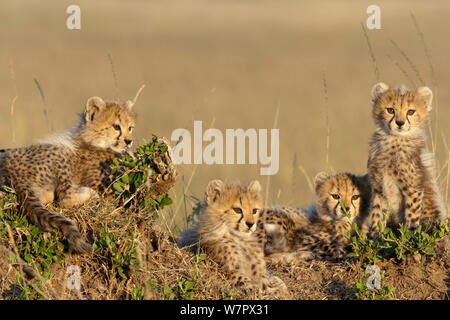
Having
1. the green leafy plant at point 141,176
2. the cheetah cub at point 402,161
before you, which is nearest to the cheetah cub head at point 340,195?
the cheetah cub at point 402,161

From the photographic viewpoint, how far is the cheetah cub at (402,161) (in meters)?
6.37

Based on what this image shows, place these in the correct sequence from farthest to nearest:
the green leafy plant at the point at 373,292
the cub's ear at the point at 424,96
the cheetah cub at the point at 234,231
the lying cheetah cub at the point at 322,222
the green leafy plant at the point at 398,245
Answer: the cub's ear at the point at 424,96 < the lying cheetah cub at the point at 322,222 < the green leafy plant at the point at 398,245 < the cheetah cub at the point at 234,231 < the green leafy plant at the point at 373,292

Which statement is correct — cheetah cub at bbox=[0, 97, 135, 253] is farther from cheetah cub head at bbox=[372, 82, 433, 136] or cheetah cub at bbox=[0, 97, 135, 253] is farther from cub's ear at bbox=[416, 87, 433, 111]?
cub's ear at bbox=[416, 87, 433, 111]

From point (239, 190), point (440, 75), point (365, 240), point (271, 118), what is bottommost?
point (365, 240)

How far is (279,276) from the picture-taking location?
5.73 m

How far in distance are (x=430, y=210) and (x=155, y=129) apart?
8155 mm

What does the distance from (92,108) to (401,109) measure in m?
2.41

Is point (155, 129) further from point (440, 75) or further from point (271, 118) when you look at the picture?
point (440, 75)

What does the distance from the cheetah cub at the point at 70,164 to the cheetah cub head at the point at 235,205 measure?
2.95ft

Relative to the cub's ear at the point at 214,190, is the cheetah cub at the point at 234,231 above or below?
below

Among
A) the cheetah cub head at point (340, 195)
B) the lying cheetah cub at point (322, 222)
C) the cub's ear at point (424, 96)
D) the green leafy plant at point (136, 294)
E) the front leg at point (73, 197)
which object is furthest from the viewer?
the cub's ear at point (424, 96)

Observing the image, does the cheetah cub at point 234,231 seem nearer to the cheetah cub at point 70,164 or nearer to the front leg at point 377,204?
the cheetah cub at point 70,164

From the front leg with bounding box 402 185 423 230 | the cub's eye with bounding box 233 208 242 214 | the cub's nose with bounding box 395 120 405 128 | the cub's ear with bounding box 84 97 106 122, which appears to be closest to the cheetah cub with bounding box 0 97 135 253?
the cub's ear with bounding box 84 97 106 122
